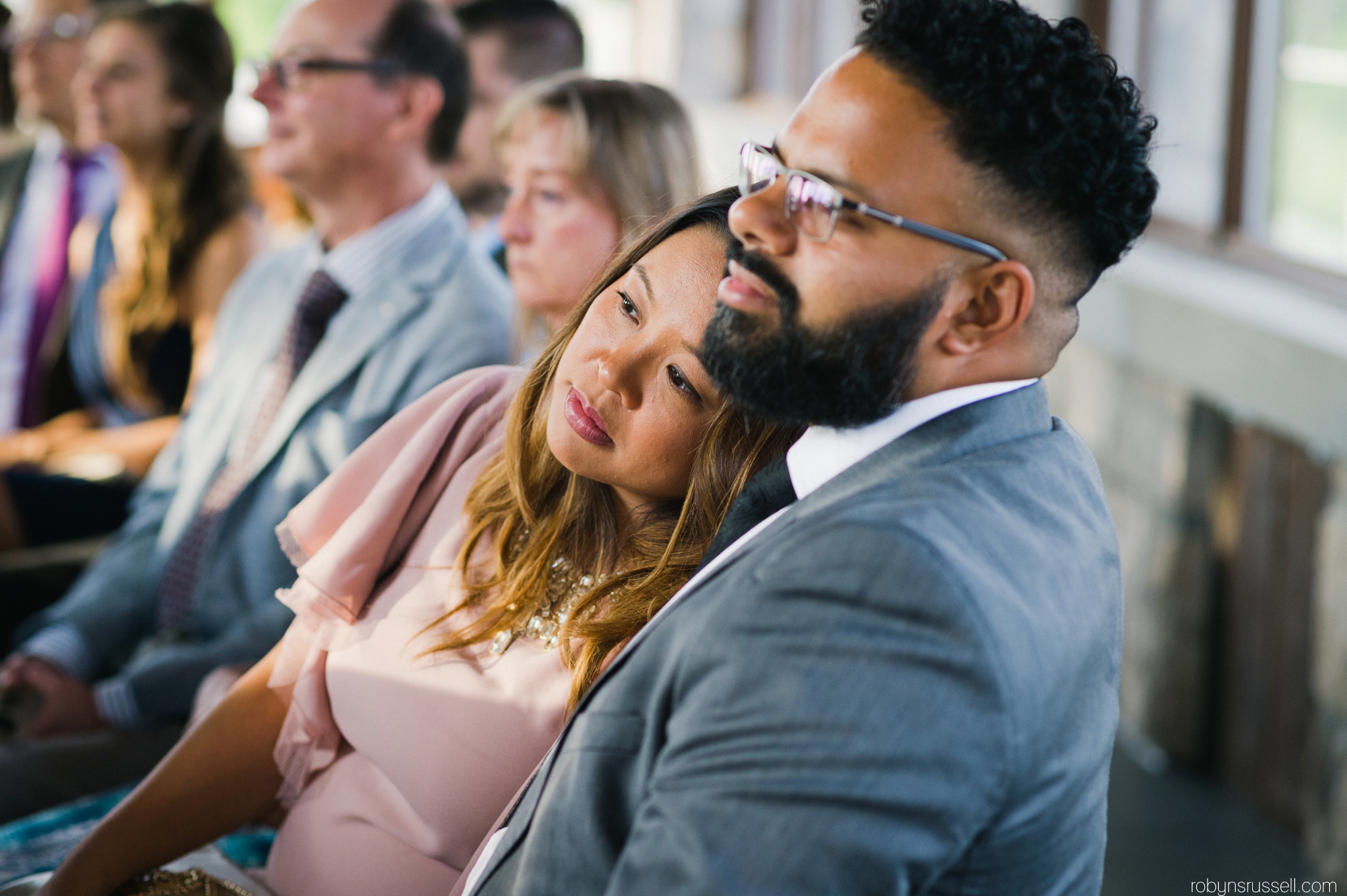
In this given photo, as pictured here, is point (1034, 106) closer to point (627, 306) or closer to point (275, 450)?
point (627, 306)

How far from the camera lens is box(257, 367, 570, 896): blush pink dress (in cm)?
131

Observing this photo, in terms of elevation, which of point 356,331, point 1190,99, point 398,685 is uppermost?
point 1190,99

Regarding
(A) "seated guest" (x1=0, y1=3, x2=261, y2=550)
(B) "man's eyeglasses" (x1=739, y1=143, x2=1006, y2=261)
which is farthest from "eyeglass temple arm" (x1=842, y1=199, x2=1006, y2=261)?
(A) "seated guest" (x1=0, y1=3, x2=261, y2=550)

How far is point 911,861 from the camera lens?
84 centimetres

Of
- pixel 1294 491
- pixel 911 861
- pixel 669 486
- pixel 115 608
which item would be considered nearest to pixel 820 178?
pixel 669 486

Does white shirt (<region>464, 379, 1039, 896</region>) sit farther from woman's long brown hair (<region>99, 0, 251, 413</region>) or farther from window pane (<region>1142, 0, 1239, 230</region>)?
woman's long brown hair (<region>99, 0, 251, 413</region>)

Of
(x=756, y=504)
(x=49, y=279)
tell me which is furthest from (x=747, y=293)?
(x=49, y=279)

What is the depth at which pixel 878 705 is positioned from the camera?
84 cm

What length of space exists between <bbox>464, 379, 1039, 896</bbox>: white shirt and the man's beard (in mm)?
15

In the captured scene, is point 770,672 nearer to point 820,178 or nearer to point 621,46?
point 820,178

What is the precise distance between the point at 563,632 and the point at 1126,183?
2.30 ft

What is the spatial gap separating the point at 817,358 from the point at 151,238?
9.00 ft

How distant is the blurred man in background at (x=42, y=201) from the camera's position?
3605 mm

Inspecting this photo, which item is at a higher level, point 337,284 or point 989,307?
point 989,307
